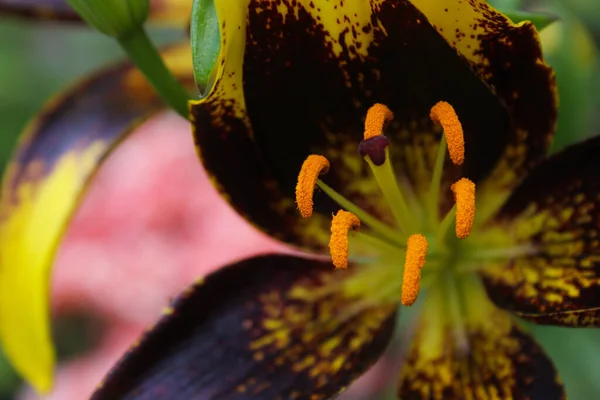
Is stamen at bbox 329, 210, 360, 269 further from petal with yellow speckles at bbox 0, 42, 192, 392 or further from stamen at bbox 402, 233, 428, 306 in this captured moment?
petal with yellow speckles at bbox 0, 42, 192, 392

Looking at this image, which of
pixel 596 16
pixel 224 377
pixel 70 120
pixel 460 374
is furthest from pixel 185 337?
pixel 596 16

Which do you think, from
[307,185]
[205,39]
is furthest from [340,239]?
[205,39]

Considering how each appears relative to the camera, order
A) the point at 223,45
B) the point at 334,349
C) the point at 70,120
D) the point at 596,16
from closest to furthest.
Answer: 1. the point at 223,45
2. the point at 334,349
3. the point at 70,120
4. the point at 596,16

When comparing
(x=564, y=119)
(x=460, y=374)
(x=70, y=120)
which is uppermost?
(x=70, y=120)

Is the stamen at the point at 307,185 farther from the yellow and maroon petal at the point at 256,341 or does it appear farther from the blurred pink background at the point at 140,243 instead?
the blurred pink background at the point at 140,243

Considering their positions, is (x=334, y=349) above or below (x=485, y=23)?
below

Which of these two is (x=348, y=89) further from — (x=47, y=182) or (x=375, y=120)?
(x=47, y=182)

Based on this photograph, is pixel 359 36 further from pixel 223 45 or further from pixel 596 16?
pixel 596 16

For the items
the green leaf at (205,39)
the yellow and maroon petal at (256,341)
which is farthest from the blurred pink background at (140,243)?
the green leaf at (205,39)
